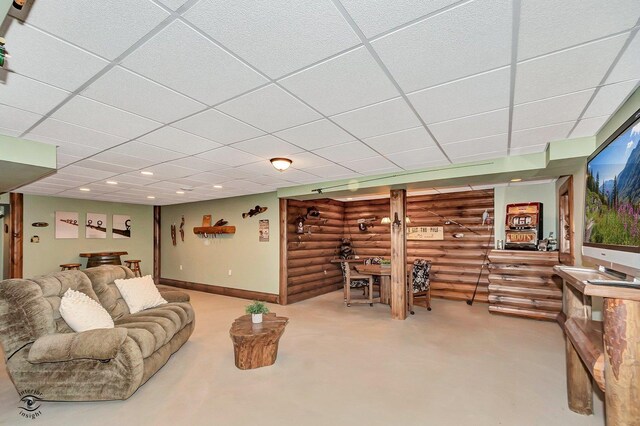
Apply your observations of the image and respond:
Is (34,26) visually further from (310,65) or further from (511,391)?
(511,391)

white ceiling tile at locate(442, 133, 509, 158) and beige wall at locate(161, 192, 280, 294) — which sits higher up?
white ceiling tile at locate(442, 133, 509, 158)

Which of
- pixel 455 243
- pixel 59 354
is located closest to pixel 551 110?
pixel 59 354

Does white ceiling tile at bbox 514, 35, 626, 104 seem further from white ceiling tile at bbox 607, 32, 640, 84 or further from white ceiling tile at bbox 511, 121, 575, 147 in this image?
white ceiling tile at bbox 511, 121, 575, 147

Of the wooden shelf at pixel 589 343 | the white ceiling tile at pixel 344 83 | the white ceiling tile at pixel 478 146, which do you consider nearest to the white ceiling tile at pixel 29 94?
the white ceiling tile at pixel 344 83

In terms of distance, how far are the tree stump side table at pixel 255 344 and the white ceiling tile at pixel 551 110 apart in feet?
10.3

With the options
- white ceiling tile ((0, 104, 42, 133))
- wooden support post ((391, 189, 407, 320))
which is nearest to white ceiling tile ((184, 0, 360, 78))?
white ceiling tile ((0, 104, 42, 133))

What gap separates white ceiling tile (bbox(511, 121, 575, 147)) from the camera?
2.89 m

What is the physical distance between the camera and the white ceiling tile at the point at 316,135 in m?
2.82

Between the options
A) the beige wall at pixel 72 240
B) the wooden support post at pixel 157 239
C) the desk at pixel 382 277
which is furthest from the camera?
the wooden support post at pixel 157 239

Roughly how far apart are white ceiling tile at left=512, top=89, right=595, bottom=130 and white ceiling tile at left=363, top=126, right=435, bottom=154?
2.58ft

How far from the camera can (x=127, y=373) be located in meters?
2.68

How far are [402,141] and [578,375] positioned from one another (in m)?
2.56

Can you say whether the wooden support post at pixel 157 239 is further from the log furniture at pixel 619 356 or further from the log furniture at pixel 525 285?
the log furniture at pixel 619 356

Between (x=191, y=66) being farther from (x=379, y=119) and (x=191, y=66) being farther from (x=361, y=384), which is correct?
(x=361, y=384)
